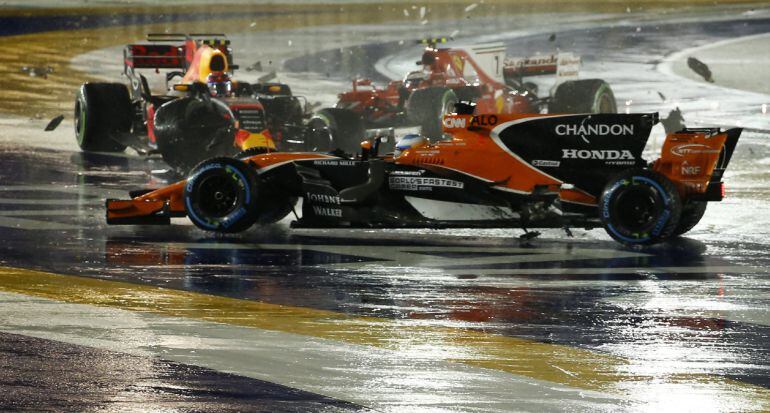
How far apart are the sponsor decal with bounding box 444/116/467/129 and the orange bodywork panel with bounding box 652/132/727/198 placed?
5.46ft

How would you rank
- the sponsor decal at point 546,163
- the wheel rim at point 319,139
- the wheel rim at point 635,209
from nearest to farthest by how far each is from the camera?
1. the wheel rim at point 635,209
2. the sponsor decal at point 546,163
3. the wheel rim at point 319,139

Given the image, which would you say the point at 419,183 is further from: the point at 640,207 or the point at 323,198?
the point at 640,207

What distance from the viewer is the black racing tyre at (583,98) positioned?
798 inches

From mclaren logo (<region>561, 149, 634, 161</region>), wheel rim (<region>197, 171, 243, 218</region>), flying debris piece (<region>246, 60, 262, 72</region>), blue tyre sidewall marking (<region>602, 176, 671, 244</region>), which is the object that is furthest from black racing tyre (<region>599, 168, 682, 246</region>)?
flying debris piece (<region>246, 60, 262, 72</region>)

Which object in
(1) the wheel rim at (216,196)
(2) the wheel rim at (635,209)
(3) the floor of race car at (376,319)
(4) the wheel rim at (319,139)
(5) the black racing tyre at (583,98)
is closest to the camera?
(3) the floor of race car at (376,319)

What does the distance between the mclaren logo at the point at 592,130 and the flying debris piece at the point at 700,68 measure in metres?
16.8

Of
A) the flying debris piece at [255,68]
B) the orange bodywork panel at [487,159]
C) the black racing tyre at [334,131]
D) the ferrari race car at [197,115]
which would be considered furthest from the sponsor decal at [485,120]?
the flying debris piece at [255,68]

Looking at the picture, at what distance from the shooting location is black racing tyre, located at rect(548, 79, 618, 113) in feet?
66.5

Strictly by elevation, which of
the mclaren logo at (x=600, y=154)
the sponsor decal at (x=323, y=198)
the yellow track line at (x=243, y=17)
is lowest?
the sponsor decal at (x=323, y=198)

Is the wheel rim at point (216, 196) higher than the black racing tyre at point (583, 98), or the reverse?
the black racing tyre at point (583, 98)

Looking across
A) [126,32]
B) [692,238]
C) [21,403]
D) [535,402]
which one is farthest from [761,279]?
[126,32]

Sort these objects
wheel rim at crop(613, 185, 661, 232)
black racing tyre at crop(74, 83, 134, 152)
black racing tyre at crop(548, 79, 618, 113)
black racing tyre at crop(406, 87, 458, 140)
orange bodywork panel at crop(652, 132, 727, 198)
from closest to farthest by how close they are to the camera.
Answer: wheel rim at crop(613, 185, 661, 232)
orange bodywork panel at crop(652, 132, 727, 198)
black racing tyre at crop(74, 83, 134, 152)
black racing tyre at crop(406, 87, 458, 140)
black racing tyre at crop(548, 79, 618, 113)

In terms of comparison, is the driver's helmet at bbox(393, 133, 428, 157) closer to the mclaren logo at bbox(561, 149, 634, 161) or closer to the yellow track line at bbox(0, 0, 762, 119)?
the mclaren logo at bbox(561, 149, 634, 161)

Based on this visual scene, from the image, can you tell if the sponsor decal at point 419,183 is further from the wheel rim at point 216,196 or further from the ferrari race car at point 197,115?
the ferrari race car at point 197,115
